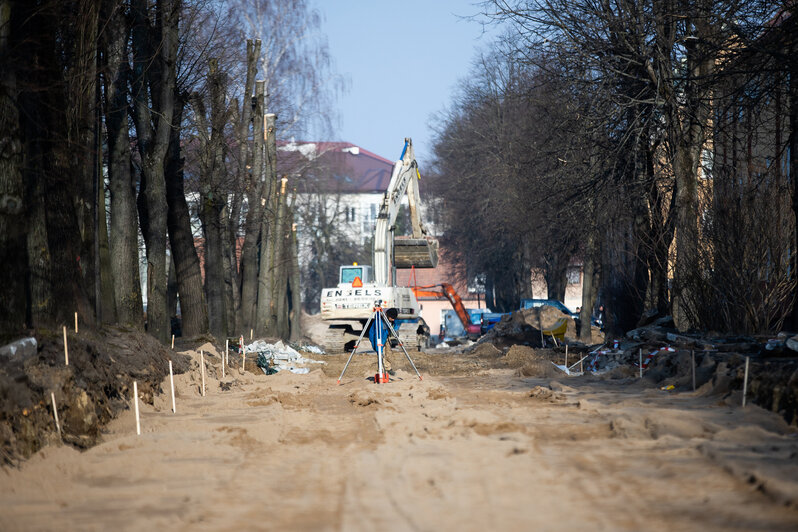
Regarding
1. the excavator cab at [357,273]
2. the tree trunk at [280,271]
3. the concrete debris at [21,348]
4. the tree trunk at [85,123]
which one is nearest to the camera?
the concrete debris at [21,348]

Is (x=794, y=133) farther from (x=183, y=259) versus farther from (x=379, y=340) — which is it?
(x=183, y=259)

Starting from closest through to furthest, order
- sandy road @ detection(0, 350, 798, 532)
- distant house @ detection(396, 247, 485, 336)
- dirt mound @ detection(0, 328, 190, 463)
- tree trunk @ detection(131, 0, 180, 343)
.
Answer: sandy road @ detection(0, 350, 798, 532)
dirt mound @ detection(0, 328, 190, 463)
tree trunk @ detection(131, 0, 180, 343)
distant house @ detection(396, 247, 485, 336)

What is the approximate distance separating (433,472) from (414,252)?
25.6 m

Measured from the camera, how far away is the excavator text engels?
2861 cm

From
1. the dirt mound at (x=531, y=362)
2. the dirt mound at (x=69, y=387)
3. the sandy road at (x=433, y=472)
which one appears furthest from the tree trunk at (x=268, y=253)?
the sandy road at (x=433, y=472)

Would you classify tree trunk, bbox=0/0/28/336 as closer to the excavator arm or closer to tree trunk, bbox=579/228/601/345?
the excavator arm

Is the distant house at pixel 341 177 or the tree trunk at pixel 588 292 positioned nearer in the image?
the tree trunk at pixel 588 292

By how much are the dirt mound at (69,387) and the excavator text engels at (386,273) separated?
12714 mm

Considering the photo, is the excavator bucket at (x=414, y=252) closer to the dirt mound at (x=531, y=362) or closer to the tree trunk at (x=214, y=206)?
the dirt mound at (x=531, y=362)

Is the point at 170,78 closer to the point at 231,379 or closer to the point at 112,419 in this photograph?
the point at 231,379

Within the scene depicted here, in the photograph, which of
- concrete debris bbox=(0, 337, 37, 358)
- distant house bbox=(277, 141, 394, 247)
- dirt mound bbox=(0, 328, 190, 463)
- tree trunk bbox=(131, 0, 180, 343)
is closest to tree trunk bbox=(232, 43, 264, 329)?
tree trunk bbox=(131, 0, 180, 343)

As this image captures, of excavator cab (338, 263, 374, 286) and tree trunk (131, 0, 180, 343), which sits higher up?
tree trunk (131, 0, 180, 343)

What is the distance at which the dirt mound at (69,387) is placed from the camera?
357 inches

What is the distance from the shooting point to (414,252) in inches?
1307
